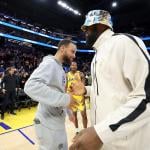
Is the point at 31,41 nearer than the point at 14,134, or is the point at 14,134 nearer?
the point at 14,134

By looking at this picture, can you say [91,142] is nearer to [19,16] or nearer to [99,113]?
[99,113]

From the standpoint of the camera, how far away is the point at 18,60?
14391mm

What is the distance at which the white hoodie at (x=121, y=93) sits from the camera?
789 millimetres

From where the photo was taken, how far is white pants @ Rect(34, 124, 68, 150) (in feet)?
6.66

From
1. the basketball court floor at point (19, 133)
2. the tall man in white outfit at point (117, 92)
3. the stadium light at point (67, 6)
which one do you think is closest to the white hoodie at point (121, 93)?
the tall man in white outfit at point (117, 92)

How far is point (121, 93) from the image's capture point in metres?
0.96

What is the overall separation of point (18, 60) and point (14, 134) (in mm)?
10291

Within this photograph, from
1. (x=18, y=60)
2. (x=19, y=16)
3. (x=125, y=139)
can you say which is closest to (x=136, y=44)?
(x=125, y=139)

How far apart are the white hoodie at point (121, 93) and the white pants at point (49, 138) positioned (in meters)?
0.99

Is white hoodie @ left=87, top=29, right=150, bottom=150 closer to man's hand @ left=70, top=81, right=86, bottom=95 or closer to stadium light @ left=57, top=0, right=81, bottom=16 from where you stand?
man's hand @ left=70, top=81, right=86, bottom=95

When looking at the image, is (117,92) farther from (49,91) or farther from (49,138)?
(49,138)

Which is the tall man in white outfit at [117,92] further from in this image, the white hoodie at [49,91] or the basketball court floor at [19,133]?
the basketball court floor at [19,133]

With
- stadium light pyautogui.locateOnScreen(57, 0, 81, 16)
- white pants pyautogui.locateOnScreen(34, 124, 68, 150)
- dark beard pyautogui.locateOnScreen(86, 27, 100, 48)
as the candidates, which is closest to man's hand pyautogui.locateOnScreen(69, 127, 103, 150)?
dark beard pyautogui.locateOnScreen(86, 27, 100, 48)

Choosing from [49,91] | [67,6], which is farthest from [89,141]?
[67,6]
